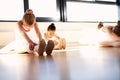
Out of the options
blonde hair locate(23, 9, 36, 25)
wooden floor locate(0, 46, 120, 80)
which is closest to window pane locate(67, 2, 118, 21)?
blonde hair locate(23, 9, 36, 25)

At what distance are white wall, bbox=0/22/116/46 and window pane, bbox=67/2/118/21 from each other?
28 centimetres

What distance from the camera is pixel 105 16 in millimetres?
6285

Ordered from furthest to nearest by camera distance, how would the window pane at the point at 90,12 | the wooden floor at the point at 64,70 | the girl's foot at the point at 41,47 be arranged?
the window pane at the point at 90,12, the girl's foot at the point at 41,47, the wooden floor at the point at 64,70

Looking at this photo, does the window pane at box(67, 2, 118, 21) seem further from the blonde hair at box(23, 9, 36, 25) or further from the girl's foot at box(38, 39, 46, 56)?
the girl's foot at box(38, 39, 46, 56)

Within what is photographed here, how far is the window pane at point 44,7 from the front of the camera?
209 inches

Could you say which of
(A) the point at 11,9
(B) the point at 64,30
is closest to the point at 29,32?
(A) the point at 11,9

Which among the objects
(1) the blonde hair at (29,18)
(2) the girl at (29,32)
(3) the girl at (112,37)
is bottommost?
(3) the girl at (112,37)

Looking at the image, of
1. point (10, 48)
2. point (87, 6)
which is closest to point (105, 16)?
point (87, 6)

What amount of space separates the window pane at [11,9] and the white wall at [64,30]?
0.86ft

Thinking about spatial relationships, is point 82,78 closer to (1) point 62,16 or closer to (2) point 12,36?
(2) point 12,36

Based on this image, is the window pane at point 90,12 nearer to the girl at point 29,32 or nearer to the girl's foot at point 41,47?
the girl at point 29,32

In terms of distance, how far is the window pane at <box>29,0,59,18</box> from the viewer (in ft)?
17.4

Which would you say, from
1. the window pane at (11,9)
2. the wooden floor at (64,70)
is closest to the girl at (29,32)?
the wooden floor at (64,70)

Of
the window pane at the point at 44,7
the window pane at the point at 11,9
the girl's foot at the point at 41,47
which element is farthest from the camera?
the window pane at the point at 44,7
